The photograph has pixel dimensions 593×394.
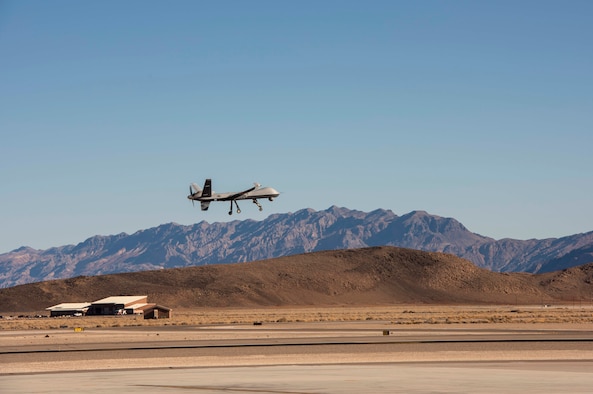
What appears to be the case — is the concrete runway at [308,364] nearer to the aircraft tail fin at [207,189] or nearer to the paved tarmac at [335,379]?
the paved tarmac at [335,379]

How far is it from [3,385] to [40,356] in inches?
797

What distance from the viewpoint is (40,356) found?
55562 mm

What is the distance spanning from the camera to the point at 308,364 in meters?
46.1

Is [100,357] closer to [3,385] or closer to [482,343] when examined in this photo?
[3,385]

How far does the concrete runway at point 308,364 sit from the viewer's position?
110ft

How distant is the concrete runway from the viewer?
110 feet

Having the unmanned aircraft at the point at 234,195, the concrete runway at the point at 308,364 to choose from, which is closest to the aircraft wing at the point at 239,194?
the unmanned aircraft at the point at 234,195

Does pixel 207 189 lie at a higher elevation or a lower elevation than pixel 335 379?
higher

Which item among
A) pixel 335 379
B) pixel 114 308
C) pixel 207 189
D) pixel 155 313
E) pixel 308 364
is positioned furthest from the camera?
pixel 114 308

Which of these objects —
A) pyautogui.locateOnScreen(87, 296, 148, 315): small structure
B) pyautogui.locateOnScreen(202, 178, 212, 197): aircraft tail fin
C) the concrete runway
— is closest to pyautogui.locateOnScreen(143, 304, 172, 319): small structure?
pyautogui.locateOnScreen(87, 296, 148, 315): small structure

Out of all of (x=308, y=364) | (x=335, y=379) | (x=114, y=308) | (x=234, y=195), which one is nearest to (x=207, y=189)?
(x=234, y=195)

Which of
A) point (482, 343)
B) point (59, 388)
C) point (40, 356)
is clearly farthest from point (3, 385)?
point (482, 343)

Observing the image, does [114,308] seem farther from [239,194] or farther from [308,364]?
[308,364]

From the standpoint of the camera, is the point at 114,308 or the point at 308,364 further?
the point at 114,308
